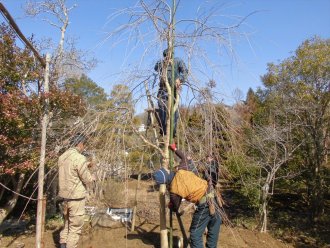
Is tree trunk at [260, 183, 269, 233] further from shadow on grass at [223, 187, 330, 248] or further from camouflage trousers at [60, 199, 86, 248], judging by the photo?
camouflage trousers at [60, 199, 86, 248]

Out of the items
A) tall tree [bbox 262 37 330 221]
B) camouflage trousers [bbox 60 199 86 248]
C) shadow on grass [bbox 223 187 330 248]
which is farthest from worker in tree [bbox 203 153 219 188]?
tall tree [bbox 262 37 330 221]

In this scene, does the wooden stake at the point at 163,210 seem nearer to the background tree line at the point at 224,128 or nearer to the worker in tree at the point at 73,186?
the background tree line at the point at 224,128

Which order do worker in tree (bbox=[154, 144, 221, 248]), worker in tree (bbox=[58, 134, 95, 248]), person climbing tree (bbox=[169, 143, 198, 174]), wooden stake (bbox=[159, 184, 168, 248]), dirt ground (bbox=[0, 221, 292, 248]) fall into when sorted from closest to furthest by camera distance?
worker in tree (bbox=[154, 144, 221, 248]) → person climbing tree (bbox=[169, 143, 198, 174]) → wooden stake (bbox=[159, 184, 168, 248]) → worker in tree (bbox=[58, 134, 95, 248]) → dirt ground (bbox=[0, 221, 292, 248])

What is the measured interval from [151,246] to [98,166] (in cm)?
216

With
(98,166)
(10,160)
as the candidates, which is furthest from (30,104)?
(98,166)

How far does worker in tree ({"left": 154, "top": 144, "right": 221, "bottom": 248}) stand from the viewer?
334 cm

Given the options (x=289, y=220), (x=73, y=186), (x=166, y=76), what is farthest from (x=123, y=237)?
(x=289, y=220)

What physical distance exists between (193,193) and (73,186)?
1493 mm

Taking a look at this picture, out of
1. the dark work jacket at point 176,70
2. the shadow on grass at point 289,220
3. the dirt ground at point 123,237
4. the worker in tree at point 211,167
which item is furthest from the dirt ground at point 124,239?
the dark work jacket at point 176,70

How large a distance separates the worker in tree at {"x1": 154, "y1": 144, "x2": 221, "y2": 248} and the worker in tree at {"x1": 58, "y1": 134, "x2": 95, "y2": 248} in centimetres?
91

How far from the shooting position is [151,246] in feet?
16.1

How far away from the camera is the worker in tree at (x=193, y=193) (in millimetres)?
3342

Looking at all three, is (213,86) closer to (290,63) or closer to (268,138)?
(268,138)

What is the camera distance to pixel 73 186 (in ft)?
12.8
